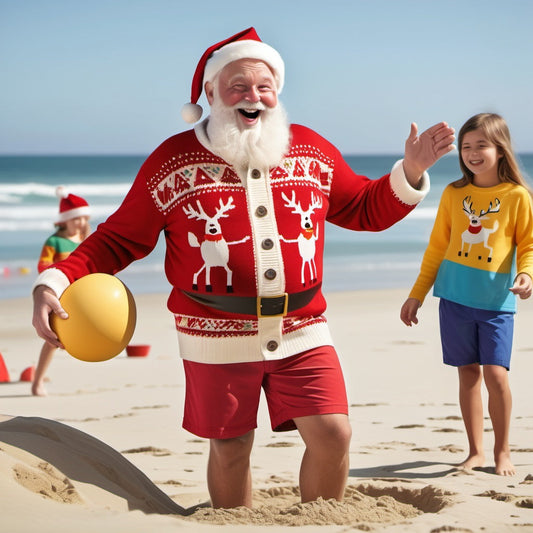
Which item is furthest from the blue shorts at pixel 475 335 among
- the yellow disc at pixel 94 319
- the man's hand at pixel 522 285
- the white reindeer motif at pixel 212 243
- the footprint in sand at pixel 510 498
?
the yellow disc at pixel 94 319

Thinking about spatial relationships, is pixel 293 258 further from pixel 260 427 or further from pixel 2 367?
pixel 2 367

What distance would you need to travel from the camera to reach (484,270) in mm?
5215

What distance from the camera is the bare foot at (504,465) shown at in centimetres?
504

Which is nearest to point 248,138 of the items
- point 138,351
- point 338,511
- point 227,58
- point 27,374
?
point 227,58

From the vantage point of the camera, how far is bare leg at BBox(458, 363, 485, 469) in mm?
5242

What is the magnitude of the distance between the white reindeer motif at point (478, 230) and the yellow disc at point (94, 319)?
6.90 feet

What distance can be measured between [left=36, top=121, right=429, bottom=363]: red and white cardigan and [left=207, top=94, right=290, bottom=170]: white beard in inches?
1.7

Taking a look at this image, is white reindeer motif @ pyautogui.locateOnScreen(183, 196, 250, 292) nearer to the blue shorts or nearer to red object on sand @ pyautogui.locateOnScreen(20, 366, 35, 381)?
the blue shorts

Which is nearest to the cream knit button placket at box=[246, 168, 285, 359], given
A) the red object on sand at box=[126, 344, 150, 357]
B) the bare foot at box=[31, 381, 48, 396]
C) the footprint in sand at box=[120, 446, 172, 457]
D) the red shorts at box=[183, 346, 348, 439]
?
the red shorts at box=[183, 346, 348, 439]

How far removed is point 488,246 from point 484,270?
13cm

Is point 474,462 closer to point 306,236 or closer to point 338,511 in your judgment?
point 338,511

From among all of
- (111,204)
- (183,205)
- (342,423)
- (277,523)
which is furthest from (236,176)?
(111,204)

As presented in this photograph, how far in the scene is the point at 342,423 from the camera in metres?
4.03

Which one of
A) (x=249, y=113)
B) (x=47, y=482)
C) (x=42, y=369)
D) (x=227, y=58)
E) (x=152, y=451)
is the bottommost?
(x=152, y=451)
